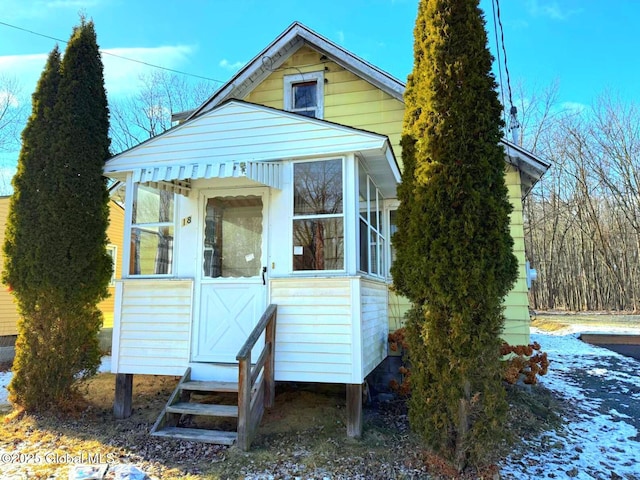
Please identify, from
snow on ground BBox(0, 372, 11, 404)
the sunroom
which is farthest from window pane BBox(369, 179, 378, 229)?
snow on ground BBox(0, 372, 11, 404)

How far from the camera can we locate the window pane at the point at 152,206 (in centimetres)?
517

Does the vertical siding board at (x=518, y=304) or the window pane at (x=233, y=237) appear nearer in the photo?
the window pane at (x=233, y=237)

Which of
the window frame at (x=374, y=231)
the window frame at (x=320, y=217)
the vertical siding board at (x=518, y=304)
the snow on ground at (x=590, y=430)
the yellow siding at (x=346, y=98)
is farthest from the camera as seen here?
the yellow siding at (x=346, y=98)

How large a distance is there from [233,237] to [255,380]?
5.81 feet

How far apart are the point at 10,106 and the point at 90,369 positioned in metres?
19.1

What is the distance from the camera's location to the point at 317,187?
4684mm

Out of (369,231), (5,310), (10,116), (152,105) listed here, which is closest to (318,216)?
(369,231)

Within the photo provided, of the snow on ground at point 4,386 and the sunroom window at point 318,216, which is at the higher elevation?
the sunroom window at point 318,216

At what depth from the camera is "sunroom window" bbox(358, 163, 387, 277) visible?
199 inches

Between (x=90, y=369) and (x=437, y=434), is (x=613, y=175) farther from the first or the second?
(x=90, y=369)

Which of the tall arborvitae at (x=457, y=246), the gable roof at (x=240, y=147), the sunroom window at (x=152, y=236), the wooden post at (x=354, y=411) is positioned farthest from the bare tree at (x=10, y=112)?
the tall arborvitae at (x=457, y=246)

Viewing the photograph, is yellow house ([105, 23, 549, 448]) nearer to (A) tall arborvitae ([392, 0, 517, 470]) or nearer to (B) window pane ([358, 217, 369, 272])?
(B) window pane ([358, 217, 369, 272])

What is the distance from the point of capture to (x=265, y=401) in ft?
14.3

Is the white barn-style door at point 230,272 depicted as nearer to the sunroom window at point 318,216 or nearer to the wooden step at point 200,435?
the sunroom window at point 318,216
